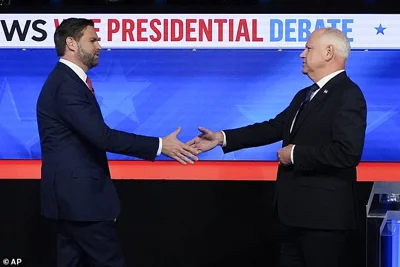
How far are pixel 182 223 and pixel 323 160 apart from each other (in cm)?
174

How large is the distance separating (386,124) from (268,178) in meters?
0.76

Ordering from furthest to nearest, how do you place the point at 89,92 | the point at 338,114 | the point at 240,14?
the point at 240,14 → the point at 89,92 → the point at 338,114

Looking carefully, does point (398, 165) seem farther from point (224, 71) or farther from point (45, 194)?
point (45, 194)

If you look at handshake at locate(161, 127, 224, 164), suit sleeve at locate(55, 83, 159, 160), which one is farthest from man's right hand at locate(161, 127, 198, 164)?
suit sleeve at locate(55, 83, 159, 160)

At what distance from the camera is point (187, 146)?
338 centimetres

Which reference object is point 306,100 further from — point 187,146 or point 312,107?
point 187,146

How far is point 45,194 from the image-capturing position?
10.6ft

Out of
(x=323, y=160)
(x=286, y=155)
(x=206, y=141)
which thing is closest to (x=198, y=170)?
(x=206, y=141)

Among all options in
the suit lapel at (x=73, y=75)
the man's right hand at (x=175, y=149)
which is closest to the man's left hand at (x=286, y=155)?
the man's right hand at (x=175, y=149)

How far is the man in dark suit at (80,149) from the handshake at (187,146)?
0.11 ft

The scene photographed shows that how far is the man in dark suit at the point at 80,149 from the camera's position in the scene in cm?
312

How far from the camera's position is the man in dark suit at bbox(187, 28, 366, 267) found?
292cm

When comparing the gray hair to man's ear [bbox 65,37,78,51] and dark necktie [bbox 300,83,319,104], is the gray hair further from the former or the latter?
man's ear [bbox 65,37,78,51]

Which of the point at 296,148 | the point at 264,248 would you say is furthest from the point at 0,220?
the point at 296,148
